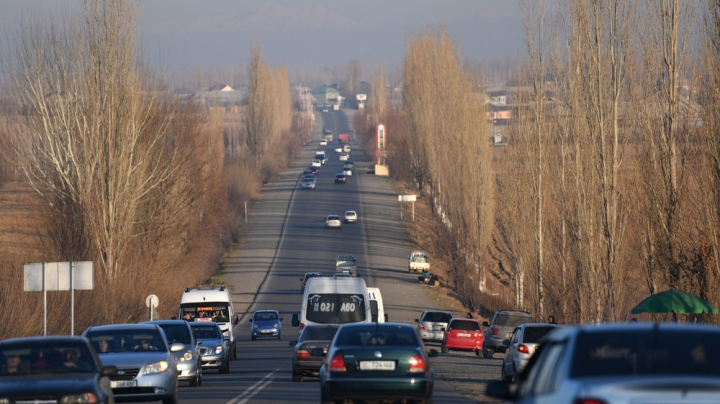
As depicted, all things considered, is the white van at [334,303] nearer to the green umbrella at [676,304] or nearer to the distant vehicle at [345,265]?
the green umbrella at [676,304]

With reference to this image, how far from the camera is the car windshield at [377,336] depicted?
Result: 15.2 metres

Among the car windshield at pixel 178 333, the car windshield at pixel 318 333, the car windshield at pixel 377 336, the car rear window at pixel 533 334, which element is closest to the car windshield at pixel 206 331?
the car windshield at pixel 178 333

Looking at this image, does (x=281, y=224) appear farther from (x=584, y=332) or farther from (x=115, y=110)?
(x=584, y=332)

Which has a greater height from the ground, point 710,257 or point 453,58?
point 453,58

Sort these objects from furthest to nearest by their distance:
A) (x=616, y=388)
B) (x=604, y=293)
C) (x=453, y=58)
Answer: (x=453, y=58) < (x=604, y=293) < (x=616, y=388)

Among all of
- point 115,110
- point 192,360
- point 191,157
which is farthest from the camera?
point 191,157

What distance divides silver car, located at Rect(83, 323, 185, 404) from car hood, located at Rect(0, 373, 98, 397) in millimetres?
3664

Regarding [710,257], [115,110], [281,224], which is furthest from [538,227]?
[281,224]

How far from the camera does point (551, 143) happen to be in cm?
4878

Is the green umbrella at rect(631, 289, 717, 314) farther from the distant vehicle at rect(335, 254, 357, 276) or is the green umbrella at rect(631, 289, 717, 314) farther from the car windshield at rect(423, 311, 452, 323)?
the distant vehicle at rect(335, 254, 357, 276)

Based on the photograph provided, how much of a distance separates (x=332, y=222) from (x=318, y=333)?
6829cm

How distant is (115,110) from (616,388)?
40.7 meters

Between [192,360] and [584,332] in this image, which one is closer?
[584,332]

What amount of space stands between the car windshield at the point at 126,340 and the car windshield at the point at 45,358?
4.28 metres
